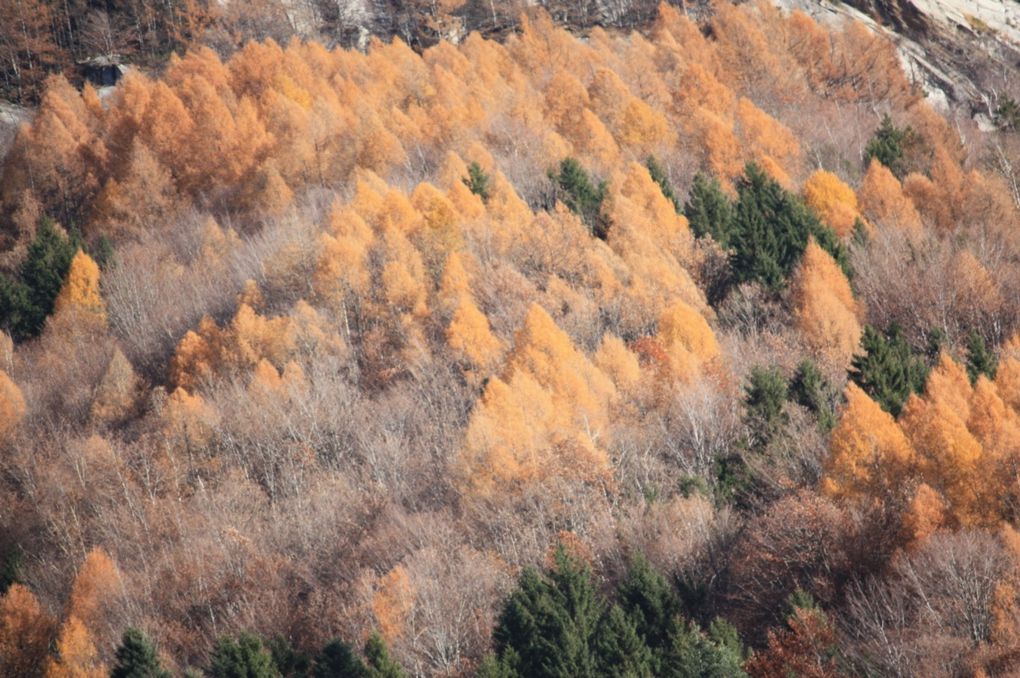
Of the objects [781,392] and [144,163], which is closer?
[781,392]

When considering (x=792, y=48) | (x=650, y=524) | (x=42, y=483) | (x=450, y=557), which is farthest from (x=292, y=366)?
(x=792, y=48)

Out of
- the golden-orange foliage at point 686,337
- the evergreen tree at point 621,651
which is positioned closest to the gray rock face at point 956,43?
the golden-orange foliage at point 686,337

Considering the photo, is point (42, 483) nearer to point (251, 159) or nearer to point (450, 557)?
point (450, 557)

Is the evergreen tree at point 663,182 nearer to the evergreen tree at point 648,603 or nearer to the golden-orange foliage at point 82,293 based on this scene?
the golden-orange foliage at point 82,293

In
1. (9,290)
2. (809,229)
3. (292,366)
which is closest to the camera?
(292,366)

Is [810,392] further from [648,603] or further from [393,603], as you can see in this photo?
[393,603]

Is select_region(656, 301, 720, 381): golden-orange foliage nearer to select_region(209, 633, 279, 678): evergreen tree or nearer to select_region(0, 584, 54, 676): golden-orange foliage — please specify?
select_region(209, 633, 279, 678): evergreen tree
